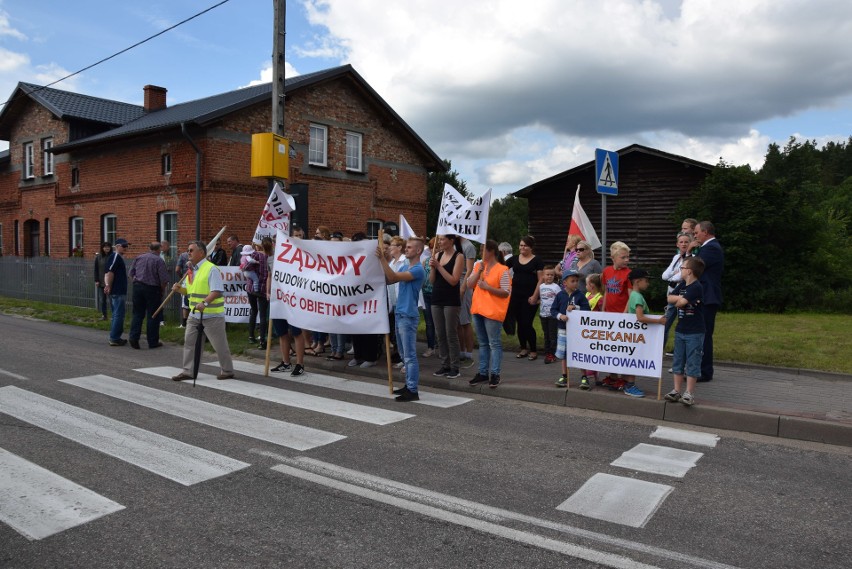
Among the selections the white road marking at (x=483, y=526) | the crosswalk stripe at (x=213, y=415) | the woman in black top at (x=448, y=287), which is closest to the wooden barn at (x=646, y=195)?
the woman in black top at (x=448, y=287)

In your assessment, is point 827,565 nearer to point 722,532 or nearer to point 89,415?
point 722,532

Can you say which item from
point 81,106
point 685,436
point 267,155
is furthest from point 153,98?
point 685,436

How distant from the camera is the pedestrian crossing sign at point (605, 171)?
903 cm

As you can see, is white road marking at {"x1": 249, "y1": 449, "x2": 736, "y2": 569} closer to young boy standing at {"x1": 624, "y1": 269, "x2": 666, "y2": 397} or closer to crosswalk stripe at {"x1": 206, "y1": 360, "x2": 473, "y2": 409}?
crosswalk stripe at {"x1": 206, "y1": 360, "x2": 473, "y2": 409}

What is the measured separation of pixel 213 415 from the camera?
6.80 metres

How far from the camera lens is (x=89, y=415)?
6.66 meters

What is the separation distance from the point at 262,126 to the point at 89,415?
16064 millimetres

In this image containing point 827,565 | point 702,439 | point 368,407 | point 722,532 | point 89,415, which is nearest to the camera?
point 827,565

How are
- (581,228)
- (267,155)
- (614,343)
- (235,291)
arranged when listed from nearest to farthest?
(614,343) → (581,228) → (267,155) → (235,291)

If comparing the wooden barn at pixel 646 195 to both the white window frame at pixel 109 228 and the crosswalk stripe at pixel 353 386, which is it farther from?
the white window frame at pixel 109 228

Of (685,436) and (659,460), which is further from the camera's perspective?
(685,436)

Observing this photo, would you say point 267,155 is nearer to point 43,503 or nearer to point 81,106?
point 43,503

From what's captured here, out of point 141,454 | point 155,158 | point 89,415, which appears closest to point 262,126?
point 155,158

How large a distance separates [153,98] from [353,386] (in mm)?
24907
